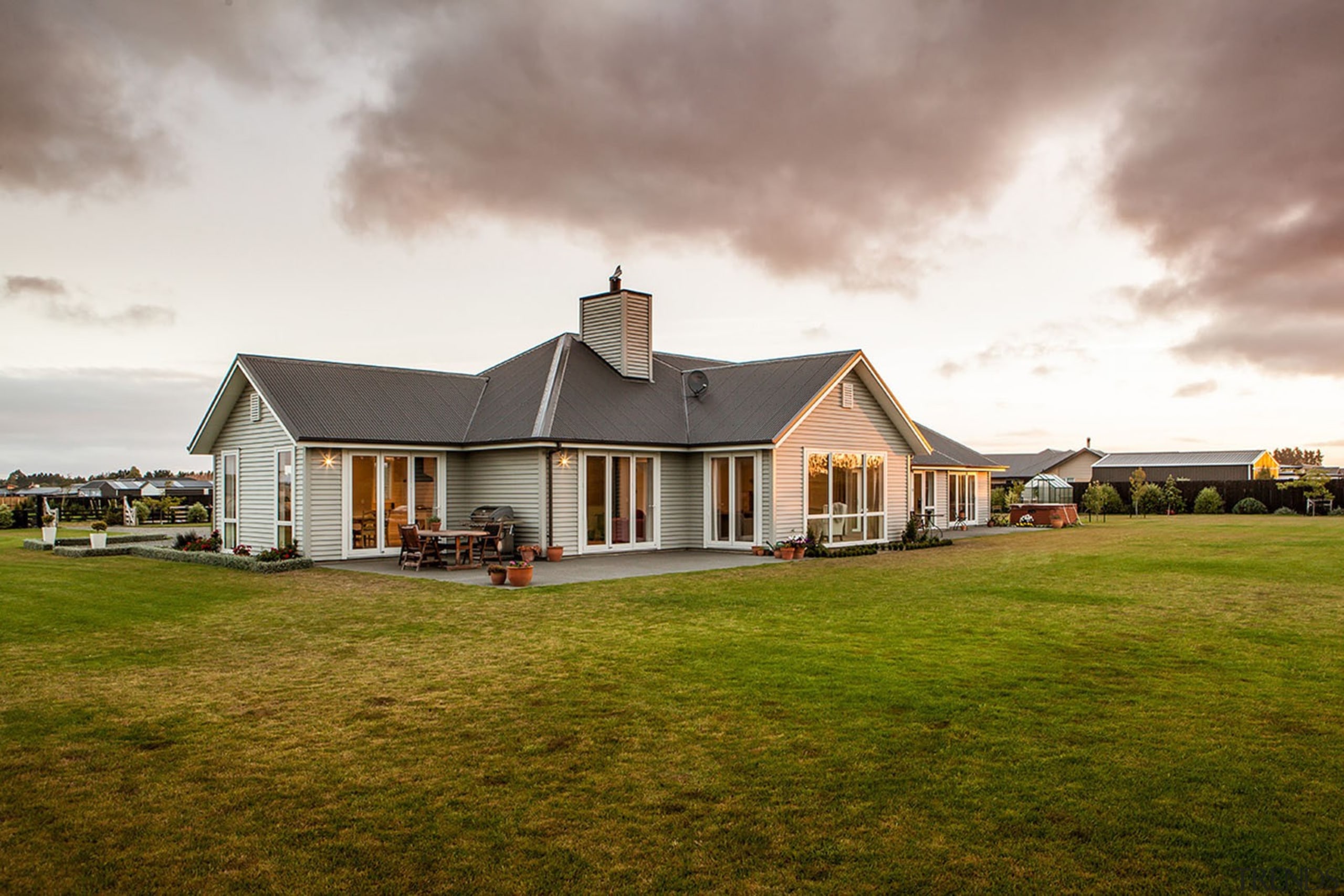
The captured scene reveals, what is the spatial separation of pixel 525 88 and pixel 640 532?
1055cm

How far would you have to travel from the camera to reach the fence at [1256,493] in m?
43.9

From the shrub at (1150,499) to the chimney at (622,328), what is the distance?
111ft

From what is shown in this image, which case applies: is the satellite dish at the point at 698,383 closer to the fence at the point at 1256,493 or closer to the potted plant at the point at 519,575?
the potted plant at the point at 519,575

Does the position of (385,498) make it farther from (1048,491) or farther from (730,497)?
(1048,491)

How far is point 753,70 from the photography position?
15312mm

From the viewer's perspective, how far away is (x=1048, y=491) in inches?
1518

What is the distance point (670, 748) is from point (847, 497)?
59.9 ft

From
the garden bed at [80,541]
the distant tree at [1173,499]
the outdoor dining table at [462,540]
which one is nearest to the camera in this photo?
the outdoor dining table at [462,540]

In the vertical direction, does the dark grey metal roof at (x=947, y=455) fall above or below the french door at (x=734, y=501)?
above

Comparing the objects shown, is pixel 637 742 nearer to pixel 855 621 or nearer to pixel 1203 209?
pixel 855 621

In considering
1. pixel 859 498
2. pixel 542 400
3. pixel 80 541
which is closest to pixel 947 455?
pixel 859 498

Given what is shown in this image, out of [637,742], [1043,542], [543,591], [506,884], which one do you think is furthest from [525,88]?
[1043,542]

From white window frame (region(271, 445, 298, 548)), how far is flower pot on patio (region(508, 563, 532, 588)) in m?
6.80

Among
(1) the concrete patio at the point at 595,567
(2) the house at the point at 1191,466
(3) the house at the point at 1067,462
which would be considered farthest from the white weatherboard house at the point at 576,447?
(2) the house at the point at 1191,466
